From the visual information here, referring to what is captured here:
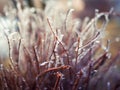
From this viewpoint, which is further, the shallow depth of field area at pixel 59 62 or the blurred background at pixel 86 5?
the blurred background at pixel 86 5

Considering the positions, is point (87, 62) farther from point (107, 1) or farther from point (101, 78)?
point (107, 1)

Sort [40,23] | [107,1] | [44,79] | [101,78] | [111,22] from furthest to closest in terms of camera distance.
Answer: [107,1]
[111,22]
[40,23]
[101,78]
[44,79]

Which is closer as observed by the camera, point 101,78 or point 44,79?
point 44,79

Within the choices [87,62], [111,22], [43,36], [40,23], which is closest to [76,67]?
[87,62]

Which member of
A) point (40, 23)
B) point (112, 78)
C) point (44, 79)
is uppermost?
point (40, 23)

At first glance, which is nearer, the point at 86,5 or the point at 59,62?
the point at 59,62

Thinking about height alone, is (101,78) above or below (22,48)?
below

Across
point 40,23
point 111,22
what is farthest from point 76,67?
point 111,22

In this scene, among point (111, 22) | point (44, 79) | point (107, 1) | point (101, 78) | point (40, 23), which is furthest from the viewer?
point (107, 1)

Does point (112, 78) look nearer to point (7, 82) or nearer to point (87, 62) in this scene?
point (87, 62)

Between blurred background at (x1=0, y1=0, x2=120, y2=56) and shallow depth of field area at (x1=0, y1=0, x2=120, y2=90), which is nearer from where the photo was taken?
shallow depth of field area at (x1=0, y1=0, x2=120, y2=90)
